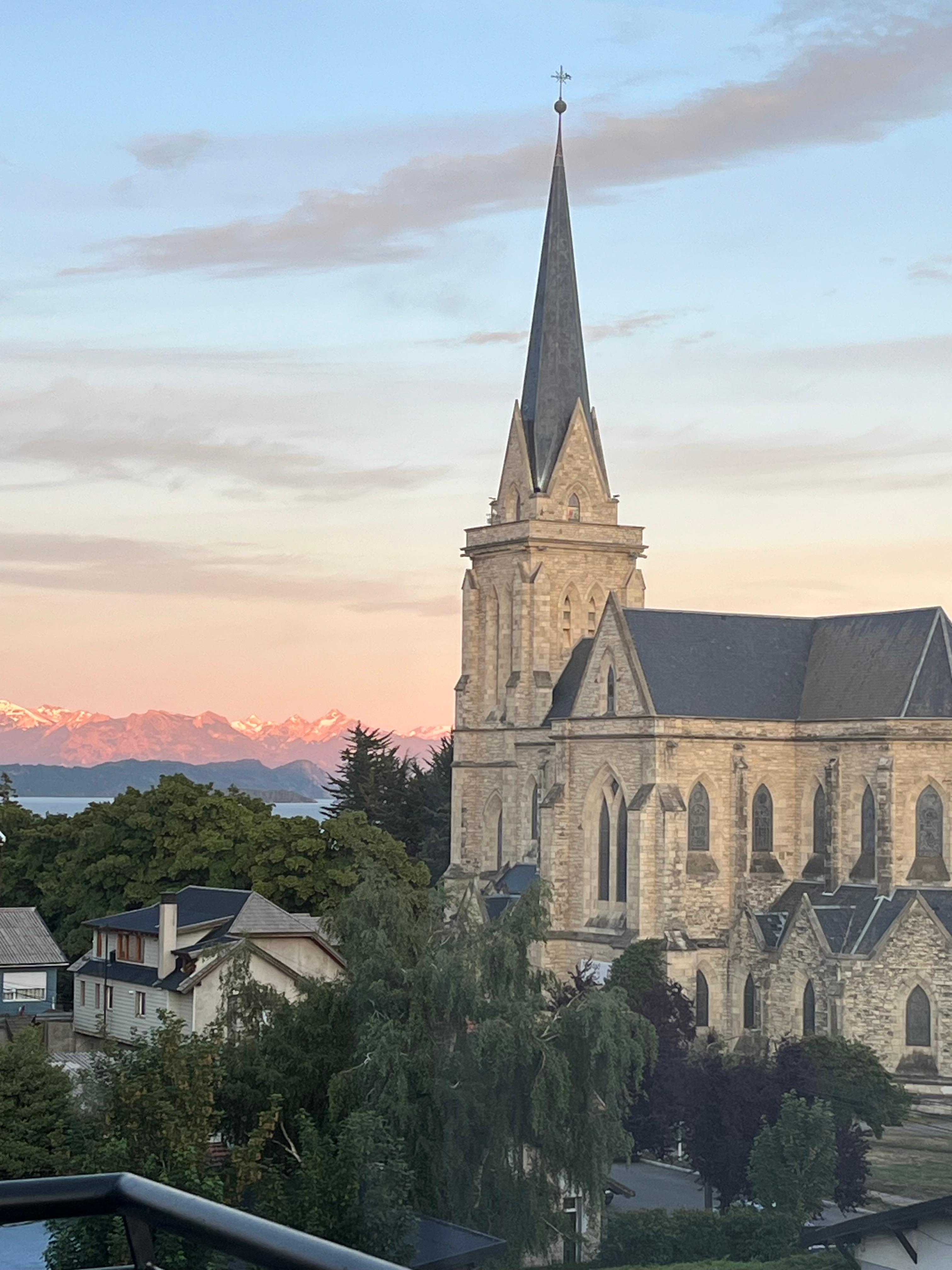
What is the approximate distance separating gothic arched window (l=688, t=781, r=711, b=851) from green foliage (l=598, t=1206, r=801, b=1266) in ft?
91.8

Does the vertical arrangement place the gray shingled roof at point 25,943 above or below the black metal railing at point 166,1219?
below

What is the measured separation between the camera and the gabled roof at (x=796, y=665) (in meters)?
61.9

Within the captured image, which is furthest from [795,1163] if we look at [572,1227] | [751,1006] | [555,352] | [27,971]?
[555,352]

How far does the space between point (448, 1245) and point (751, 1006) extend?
3525 centimetres

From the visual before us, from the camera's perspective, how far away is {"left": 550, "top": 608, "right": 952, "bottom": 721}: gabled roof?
61.9 metres

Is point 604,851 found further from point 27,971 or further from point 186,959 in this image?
point 186,959

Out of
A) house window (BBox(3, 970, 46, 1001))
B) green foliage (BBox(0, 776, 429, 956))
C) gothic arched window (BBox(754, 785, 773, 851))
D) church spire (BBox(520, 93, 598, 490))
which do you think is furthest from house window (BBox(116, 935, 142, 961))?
church spire (BBox(520, 93, 598, 490))

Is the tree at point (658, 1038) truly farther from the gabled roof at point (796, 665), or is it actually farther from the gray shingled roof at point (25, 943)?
the gray shingled roof at point (25, 943)

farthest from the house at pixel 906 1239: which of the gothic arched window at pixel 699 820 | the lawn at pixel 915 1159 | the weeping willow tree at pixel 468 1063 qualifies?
the gothic arched window at pixel 699 820

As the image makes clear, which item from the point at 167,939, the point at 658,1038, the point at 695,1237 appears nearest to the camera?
the point at 695,1237

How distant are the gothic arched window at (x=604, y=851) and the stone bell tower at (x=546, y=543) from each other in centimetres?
999

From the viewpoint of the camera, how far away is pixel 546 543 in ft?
250

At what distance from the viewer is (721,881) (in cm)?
6312

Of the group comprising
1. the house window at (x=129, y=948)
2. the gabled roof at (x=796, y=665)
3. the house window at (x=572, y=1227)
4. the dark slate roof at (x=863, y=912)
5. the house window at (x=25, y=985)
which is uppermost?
the gabled roof at (x=796, y=665)
